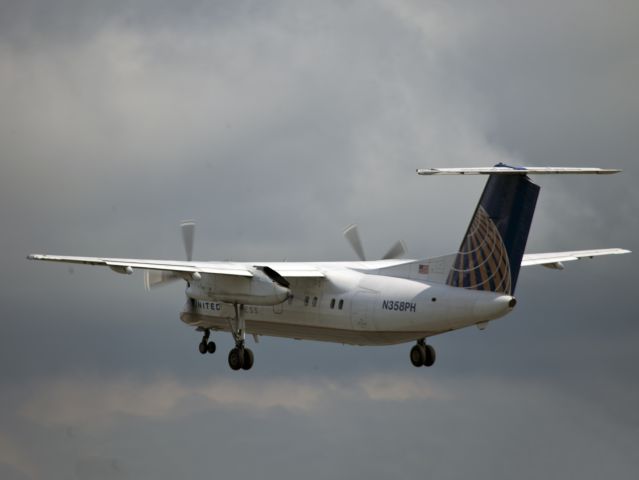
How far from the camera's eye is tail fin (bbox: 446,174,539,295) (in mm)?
46594

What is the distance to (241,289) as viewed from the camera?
5300 cm

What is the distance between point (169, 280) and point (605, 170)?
1887 centimetres

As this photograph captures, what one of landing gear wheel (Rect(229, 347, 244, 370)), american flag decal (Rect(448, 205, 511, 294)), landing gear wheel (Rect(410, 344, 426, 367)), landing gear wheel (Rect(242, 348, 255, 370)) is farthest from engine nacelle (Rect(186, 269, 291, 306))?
american flag decal (Rect(448, 205, 511, 294))

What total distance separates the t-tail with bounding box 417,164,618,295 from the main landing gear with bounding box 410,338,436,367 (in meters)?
5.72

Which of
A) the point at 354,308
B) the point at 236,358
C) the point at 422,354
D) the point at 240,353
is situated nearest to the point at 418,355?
the point at 422,354

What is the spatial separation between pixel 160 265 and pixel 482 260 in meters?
12.4

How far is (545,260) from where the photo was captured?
56.2 meters

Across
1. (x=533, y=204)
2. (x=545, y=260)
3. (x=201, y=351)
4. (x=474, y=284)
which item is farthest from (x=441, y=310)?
(x=201, y=351)

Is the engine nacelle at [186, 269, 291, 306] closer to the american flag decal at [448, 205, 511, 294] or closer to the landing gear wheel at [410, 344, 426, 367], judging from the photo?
the landing gear wheel at [410, 344, 426, 367]

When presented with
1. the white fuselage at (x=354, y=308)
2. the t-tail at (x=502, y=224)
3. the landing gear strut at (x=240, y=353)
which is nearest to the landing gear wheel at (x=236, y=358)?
the landing gear strut at (x=240, y=353)

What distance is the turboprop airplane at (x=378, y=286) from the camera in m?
46.7

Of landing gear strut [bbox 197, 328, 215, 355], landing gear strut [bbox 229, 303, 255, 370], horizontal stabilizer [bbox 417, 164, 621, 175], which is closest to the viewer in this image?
horizontal stabilizer [bbox 417, 164, 621, 175]

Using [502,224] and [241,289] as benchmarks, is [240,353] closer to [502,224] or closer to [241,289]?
[241,289]

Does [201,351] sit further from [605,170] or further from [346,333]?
[605,170]
